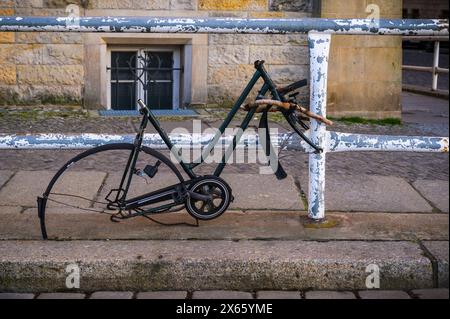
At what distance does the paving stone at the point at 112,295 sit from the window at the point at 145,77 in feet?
15.7

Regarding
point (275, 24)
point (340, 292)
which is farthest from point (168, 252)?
point (275, 24)

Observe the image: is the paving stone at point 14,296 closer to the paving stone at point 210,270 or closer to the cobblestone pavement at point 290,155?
the paving stone at point 210,270

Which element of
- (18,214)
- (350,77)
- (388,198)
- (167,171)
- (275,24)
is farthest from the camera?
(350,77)

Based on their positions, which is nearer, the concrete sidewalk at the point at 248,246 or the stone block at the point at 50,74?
the concrete sidewalk at the point at 248,246

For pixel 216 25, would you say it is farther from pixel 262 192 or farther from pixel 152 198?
pixel 262 192

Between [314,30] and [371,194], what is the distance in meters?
1.38

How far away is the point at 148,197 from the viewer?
4566 mm

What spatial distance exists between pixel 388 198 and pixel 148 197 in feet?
5.46

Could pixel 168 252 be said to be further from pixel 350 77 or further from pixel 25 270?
pixel 350 77

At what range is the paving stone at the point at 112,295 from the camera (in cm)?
410

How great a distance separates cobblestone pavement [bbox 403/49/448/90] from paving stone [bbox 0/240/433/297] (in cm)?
1046

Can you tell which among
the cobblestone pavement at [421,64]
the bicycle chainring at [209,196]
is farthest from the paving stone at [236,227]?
the cobblestone pavement at [421,64]

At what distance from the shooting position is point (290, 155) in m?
6.68

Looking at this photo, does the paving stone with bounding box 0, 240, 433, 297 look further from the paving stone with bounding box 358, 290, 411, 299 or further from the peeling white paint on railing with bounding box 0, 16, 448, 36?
the peeling white paint on railing with bounding box 0, 16, 448, 36
